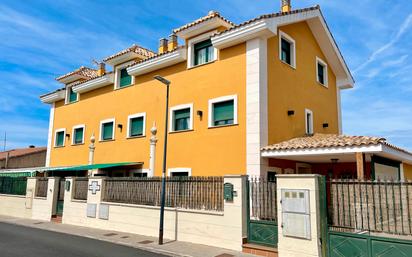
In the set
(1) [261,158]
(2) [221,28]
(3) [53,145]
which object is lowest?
(1) [261,158]

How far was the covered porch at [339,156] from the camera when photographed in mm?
11730

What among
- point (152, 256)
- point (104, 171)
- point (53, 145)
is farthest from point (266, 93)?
point (53, 145)

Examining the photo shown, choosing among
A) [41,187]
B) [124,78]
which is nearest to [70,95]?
[124,78]

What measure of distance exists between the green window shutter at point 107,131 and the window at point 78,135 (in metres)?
2.46

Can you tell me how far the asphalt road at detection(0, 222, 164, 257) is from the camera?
1033cm

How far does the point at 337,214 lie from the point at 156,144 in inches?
443


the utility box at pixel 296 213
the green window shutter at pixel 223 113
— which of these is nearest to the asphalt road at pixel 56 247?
the utility box at pixel 296 213

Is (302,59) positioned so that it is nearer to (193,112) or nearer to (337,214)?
(193,112)

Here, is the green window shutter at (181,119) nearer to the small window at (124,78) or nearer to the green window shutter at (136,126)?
the green window shutter at (136,126)

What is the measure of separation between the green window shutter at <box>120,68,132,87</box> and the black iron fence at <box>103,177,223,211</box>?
25.2 feet

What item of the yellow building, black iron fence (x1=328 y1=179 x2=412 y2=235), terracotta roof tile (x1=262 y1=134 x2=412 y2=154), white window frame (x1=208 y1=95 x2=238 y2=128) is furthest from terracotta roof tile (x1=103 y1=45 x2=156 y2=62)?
black iron fence (x1=328 y1=179 x2=412 y2=235)

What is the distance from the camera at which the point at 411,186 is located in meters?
7.95

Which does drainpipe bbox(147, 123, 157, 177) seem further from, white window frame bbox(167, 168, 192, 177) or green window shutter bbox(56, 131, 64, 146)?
green window shutter bbox(56, 131, 64, 146)

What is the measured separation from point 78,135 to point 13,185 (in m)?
5.18
